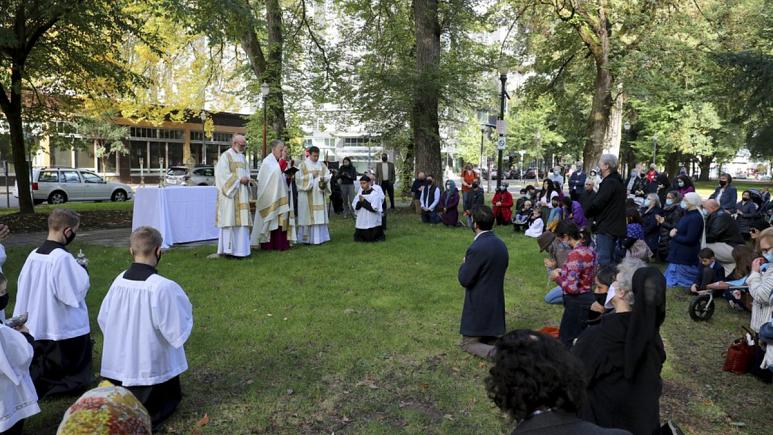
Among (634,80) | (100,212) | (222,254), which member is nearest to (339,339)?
(222,254)

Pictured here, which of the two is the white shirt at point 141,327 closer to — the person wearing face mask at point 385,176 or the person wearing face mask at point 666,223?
the person wearing face mask at point 666,223

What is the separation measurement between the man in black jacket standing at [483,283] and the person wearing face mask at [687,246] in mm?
4436

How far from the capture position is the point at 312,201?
11.8m

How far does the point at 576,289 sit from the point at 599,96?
677 inches

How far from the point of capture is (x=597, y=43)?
20.4 metres

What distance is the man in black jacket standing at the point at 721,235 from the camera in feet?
26.8

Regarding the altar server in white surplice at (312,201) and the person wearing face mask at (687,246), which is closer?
the person wearing face mask at (687,246)

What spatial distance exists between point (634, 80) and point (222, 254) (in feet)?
50.8

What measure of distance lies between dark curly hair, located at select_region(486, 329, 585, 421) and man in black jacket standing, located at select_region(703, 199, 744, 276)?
24.9 feet

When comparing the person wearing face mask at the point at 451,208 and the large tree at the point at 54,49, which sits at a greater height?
the large tree at the point at 54,49

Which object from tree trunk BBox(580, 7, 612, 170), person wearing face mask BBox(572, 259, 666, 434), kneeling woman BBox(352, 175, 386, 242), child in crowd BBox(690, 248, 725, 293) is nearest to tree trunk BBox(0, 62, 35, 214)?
kneeling woman BBox(352, 175, 386, 242)

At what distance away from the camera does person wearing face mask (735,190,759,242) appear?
12.2 m

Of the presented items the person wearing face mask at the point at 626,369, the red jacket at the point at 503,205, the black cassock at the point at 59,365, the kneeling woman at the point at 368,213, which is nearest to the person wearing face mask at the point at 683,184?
the red jacket at the point at 503,205

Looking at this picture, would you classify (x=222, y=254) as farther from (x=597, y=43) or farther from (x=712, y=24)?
(x=712, y=24)
